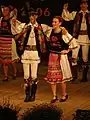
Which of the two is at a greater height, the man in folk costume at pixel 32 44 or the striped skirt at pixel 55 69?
the man in folk costume at pixel 32 44

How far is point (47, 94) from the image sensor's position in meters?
11.0

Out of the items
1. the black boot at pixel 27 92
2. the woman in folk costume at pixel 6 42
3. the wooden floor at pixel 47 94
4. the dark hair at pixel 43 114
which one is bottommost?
the wooden floor at pixel 47 94

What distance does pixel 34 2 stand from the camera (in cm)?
1473

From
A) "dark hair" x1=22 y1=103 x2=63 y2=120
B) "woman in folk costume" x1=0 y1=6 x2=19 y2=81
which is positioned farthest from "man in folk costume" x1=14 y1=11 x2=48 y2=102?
"dark hair" x1=22 y1=103 x2=63 y2=120

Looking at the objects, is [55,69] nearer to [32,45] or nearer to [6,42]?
[32,45]

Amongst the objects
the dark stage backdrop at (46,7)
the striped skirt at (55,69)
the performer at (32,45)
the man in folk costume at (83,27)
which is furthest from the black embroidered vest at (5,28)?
the dark stage backdrop at (46,7)

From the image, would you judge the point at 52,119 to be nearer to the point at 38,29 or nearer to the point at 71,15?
the point at 38,29

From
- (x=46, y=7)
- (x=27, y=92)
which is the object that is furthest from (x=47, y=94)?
(x=46, y=7)

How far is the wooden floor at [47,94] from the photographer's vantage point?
9.84 m

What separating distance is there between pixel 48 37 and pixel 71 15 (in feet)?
6.63

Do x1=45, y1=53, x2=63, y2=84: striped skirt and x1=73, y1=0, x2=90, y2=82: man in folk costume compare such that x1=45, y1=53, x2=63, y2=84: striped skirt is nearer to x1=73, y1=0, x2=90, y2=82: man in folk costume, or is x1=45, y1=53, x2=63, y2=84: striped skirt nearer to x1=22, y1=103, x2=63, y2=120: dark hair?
x1=73, y1=0, x2=90, y2=82: man in folk costume

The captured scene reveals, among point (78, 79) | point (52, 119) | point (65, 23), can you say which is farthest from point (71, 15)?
point (52, 119)

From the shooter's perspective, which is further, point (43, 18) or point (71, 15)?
point (43, 18)

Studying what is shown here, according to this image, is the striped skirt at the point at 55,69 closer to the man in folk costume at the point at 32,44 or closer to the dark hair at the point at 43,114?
the man in folk costume at the point at 32,44
